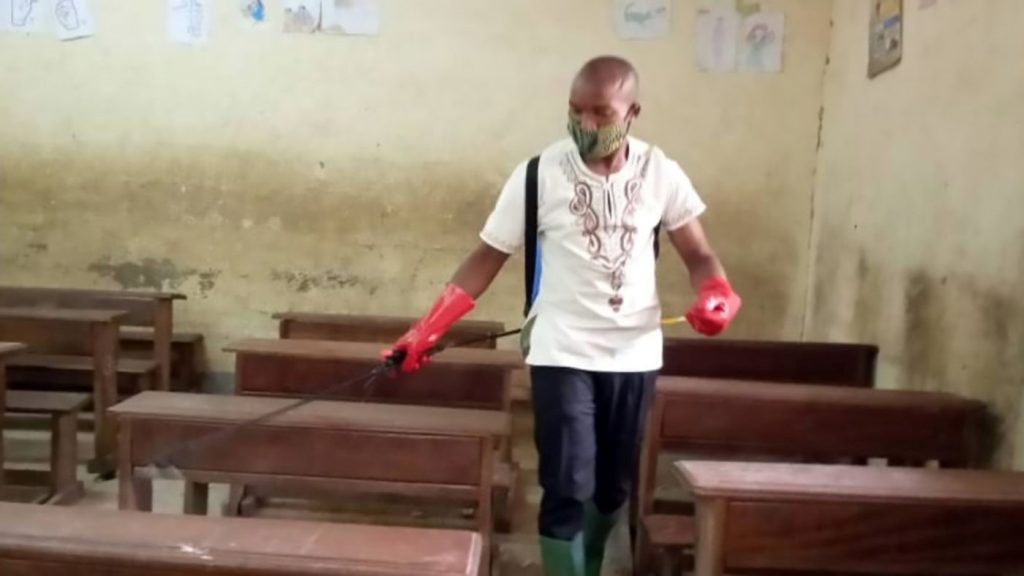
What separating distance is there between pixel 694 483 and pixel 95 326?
2651 millimetres

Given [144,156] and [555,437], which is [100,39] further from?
[555,437]

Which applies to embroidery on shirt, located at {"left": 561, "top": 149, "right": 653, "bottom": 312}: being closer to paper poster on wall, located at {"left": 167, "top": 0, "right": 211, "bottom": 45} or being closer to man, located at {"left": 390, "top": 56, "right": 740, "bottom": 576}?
man, located at {"left": 390, "top": 56, "right": 740, "bottom": 576}

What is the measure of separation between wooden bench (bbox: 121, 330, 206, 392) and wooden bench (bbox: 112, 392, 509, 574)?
2.00 meters

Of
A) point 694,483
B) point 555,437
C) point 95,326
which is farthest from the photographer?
point 95,326

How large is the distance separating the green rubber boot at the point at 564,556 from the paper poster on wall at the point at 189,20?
3.43 meters

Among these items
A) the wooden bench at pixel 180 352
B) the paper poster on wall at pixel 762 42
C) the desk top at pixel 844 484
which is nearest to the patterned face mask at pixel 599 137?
the desk top at pixel 844 484

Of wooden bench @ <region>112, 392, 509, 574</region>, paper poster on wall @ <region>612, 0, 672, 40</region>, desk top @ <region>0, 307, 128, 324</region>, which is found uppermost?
paper poster on wall @ <region>612, 0, 672, 40</region>

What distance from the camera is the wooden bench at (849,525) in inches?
69.2

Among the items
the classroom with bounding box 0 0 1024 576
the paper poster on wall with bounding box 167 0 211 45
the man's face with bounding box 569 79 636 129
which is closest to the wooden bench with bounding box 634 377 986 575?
the classroom with bounding box 0 0 1024 576

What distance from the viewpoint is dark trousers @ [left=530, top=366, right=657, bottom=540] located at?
6.64 feet

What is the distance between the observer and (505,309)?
467 centimetres

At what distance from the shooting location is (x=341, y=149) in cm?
464

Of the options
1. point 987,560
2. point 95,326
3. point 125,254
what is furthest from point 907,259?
point 125,254

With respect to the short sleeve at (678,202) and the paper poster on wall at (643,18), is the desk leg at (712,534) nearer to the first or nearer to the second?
the short sleeve at (678,202)
